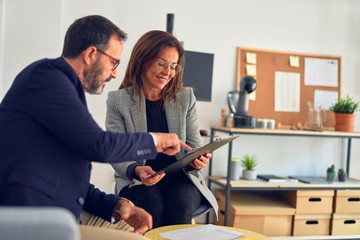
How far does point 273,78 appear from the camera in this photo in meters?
3.48

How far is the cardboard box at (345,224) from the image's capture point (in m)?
3.23

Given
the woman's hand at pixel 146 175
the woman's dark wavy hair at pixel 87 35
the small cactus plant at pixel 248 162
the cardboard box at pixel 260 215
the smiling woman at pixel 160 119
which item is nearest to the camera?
the woman's dark wavy hair at pixel 87 35

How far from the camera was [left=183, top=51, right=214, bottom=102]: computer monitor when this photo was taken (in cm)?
322

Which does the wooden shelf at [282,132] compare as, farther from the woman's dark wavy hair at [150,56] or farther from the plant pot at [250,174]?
the woman's dark wavy hair at [150,56]

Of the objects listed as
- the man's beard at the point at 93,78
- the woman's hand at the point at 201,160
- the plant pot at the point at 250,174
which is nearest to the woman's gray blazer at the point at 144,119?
the woman's hand at the point at 201,160

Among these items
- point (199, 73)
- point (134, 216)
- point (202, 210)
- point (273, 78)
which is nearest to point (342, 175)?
point (273, 78)

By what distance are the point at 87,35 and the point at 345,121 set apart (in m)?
2.64

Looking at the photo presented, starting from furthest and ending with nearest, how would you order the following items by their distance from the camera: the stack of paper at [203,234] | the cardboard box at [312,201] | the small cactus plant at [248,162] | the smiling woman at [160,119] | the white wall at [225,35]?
the small cactus plant at [248,162], the cardboard box at [312,201], the white wall at [225,35], the smiling woman at [160,119], the stack of paper at [203,234]

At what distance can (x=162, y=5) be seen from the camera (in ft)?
10.7

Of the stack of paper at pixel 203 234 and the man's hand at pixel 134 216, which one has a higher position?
the man's hand at pixel 134 216

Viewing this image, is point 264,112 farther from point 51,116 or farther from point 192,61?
point 51,116

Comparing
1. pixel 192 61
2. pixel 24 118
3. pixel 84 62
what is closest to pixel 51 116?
pixel 24 118

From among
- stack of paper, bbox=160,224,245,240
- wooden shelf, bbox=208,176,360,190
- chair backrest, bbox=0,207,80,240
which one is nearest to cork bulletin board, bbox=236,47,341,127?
wooden shelf, bbox=208,176,360,190

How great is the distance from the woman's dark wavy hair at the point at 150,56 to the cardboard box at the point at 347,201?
1.68 metres
